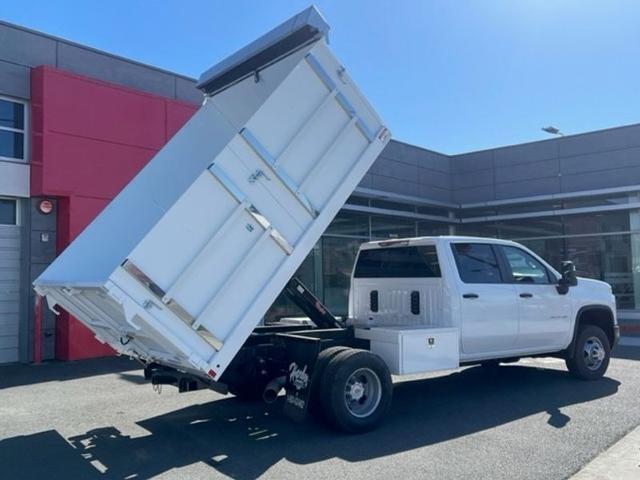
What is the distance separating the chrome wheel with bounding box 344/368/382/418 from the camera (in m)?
6.45

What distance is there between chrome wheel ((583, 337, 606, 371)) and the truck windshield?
10.4 ft

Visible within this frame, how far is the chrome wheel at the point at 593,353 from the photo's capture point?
923 cm

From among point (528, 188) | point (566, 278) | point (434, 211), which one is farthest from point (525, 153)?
point (566, 278)

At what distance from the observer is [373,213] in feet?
61.7

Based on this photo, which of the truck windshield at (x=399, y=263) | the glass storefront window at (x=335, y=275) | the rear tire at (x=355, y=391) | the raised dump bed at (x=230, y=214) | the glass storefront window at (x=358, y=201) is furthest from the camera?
the glass storefront window at (x=358, y=201)

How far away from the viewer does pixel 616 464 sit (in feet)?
17.3

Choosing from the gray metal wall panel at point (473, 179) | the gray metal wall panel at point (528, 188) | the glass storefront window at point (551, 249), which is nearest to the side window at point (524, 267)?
the glass storefront window at point (551, 249)

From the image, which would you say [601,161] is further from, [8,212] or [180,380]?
[180,380]

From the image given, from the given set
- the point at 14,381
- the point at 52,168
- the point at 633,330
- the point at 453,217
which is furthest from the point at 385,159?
the point at 14,381

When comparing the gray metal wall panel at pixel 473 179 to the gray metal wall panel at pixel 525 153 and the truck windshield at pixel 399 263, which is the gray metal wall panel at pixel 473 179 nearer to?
the gray metal wall panel at pixel 525 153

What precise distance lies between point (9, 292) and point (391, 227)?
11.7 m

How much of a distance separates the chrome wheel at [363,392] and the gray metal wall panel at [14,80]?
9.34 meters

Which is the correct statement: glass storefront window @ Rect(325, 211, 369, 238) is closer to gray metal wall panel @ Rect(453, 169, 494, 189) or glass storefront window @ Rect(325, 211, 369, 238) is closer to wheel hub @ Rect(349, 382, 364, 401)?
gray metal wall panel @ Rect(453, 169, 494, 189)

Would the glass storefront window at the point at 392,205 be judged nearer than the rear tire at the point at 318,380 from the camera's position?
No
